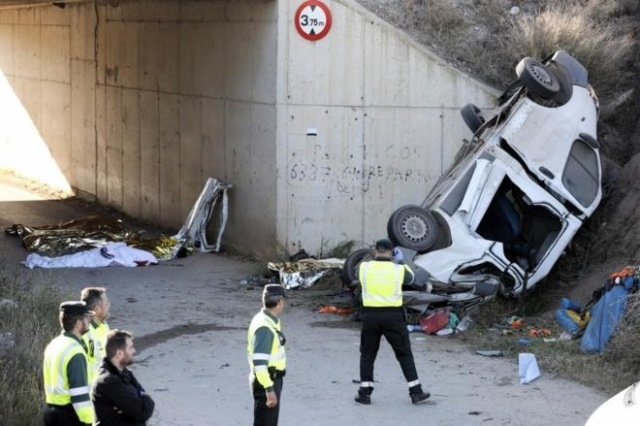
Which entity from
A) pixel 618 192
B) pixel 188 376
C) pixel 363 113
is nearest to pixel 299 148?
pixel 363 113

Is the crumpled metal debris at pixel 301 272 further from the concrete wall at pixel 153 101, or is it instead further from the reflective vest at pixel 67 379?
the reflective vest at pixel 67 379

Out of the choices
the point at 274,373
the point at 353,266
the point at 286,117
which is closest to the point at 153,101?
the point at 286,117

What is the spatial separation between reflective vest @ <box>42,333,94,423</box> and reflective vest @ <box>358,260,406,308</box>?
3.50 metres

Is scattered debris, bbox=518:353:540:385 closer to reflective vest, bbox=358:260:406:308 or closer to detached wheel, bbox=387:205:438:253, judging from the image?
reflective vest, bbox=358:260:406:308

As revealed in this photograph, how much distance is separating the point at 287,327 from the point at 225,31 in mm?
7056

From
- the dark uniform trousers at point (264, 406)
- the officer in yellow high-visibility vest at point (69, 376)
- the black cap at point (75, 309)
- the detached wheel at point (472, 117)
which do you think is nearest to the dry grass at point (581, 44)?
the detached wheel at point (472, 117)

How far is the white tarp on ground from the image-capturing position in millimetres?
17938

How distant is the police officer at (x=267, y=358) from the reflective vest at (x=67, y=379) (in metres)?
1.30

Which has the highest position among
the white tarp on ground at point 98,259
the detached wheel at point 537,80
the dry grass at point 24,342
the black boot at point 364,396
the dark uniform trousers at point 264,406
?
the detached wheel at point 537,80

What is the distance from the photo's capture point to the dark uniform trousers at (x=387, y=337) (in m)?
10.3

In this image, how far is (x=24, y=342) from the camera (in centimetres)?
1013

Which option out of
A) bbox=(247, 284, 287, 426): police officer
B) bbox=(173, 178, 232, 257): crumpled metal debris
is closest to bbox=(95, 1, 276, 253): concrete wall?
bbox=(173, 178, 232, 257): crumpled metal debris

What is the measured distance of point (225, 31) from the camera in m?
19.2

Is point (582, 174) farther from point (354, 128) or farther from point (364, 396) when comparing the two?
point (364, 396)
